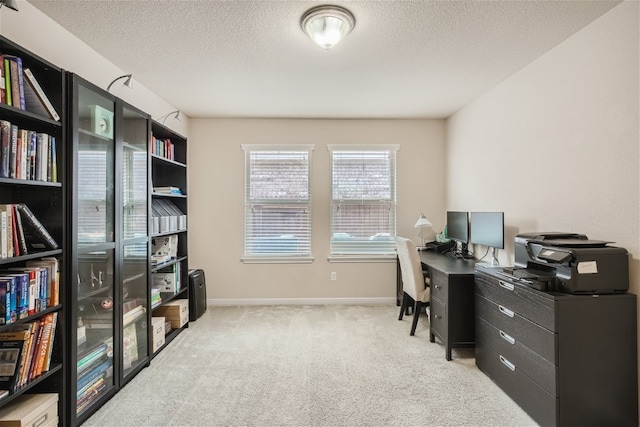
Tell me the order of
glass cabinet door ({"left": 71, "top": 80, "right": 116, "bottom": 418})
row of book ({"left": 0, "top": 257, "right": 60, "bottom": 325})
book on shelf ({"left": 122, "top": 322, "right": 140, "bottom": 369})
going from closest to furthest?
row of book ({"left": 0, "top": 257, "right": 60, "bottom": 325})
glass cabinet door ({"left": 71, "top": 80, "right": 116, "bottom": 418})
book on shelf ({"left": 122, "top": 322, "right": 140, "bottom": 369})

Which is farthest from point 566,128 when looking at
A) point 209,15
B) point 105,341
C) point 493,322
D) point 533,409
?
point 105,341

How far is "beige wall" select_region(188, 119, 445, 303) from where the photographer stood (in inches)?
166

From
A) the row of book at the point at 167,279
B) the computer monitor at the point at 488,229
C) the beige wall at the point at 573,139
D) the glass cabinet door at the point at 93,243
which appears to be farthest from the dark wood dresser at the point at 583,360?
the row of book at the point at 167,279

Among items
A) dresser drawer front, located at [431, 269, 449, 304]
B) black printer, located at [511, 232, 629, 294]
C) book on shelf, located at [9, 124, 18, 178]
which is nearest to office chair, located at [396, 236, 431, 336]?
dresser drawer front, located at [431, 269, 449, 304]

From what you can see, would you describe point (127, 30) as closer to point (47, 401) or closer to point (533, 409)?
point (47, 401)

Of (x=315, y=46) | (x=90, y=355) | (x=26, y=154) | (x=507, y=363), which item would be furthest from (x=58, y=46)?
(x=507, y=363)

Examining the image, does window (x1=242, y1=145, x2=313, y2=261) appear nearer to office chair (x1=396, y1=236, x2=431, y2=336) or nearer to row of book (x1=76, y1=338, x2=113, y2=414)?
office chair (x1=396, y1=236, x2=431, y2=336)

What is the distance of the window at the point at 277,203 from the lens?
4234 mm

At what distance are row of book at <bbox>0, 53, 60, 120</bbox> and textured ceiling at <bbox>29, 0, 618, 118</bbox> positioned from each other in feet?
1.97

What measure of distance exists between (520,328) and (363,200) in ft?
8.32

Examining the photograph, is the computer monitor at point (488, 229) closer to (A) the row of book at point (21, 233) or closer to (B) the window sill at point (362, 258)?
(B) the window sill at point (362, 258)

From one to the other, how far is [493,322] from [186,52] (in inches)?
122

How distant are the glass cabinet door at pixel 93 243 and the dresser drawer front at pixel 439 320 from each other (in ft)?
8.50

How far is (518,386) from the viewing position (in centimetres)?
201
